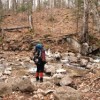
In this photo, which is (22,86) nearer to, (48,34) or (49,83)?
(49,83)

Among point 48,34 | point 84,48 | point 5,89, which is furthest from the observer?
point 48,34

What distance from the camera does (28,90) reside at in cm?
959

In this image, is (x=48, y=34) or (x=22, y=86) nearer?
(x=22, y=86)

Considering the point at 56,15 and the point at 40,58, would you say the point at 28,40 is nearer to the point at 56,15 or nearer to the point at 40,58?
the point at 56,15

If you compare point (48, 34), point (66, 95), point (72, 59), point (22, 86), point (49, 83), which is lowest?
point (72, 59)

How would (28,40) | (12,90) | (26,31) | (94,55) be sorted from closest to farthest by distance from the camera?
(12,90)
(94,55)
(28,40)
(26,31)

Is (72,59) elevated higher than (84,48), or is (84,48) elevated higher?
(84,48)

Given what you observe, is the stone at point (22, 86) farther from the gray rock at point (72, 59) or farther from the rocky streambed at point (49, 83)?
the gray rock at point (72, 59)

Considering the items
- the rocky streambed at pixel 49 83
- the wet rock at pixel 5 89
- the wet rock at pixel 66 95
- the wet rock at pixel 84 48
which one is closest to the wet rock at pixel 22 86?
the rocky streambed at pixel 49 83

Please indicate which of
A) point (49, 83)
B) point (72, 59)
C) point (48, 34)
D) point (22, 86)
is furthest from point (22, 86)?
point (48, 34)

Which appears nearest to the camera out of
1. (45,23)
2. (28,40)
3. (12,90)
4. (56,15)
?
(12,90)

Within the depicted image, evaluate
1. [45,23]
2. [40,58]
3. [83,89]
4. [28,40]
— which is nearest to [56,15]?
[45,23]

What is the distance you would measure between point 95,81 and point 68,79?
1.31m

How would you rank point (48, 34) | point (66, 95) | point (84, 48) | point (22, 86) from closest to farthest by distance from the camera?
point (66, 95)
point (22, 86)
point (84, 48)
point (48, 34)
